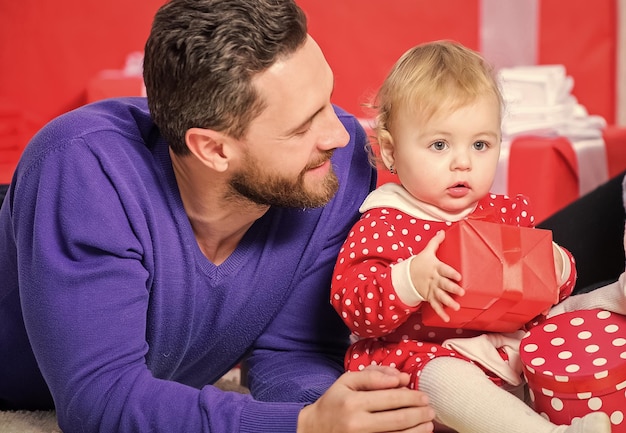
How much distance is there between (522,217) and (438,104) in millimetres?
262

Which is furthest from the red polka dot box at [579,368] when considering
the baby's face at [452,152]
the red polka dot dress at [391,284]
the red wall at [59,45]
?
the red wall at [59,45]

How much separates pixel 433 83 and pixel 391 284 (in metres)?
0.34

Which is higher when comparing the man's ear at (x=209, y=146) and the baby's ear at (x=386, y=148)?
the man's ear at (x=209, y=146)

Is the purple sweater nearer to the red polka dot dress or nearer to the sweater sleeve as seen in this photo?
the sweater sleeve

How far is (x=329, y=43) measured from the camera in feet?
11.9

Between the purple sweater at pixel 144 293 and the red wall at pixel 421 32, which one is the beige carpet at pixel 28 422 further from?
the red wall at pixel 421 32

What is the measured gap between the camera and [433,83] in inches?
60.2

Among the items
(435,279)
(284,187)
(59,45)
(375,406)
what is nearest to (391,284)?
(435,279)

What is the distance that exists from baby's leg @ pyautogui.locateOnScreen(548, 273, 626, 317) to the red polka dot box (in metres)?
0.02

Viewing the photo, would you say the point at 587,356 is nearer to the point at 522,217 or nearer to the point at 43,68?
the point at 522,217

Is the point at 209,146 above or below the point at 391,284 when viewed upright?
above

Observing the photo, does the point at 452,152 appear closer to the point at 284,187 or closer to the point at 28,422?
the point at 284,187

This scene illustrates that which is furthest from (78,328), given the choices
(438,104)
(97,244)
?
(438,104)

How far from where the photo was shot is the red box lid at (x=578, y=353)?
1283mm
